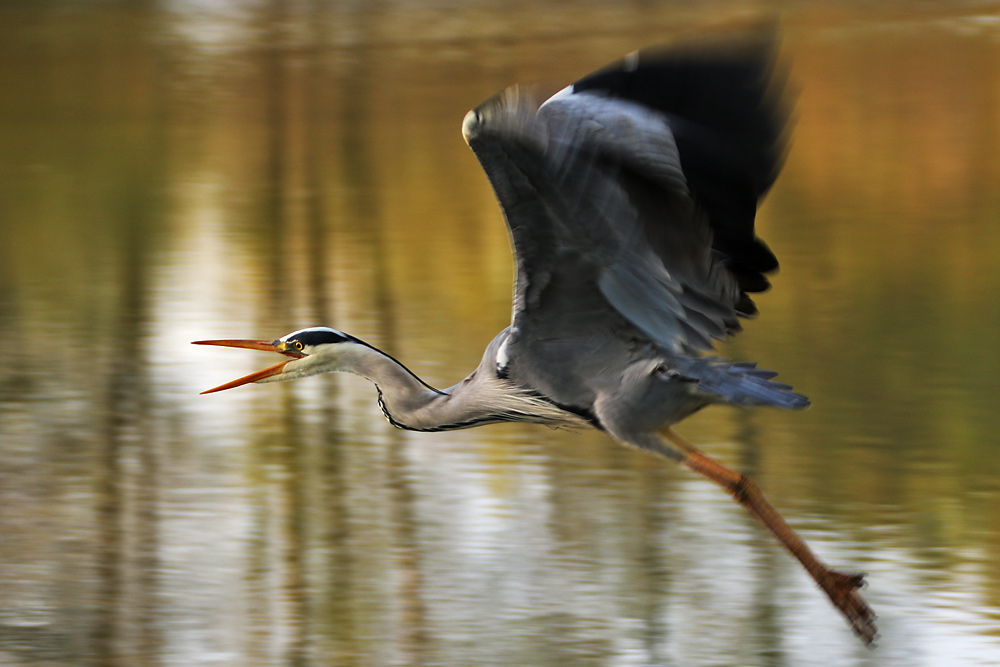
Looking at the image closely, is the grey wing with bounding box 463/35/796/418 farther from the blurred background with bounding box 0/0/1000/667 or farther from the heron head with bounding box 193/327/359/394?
the blurred background with bounding box 0/0/1000/667

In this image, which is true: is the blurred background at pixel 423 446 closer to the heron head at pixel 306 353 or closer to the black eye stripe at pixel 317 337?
the heron head at pixel 306 353

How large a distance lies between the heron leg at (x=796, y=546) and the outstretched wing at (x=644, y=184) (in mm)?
508

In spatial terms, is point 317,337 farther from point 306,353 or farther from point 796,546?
point 796,546

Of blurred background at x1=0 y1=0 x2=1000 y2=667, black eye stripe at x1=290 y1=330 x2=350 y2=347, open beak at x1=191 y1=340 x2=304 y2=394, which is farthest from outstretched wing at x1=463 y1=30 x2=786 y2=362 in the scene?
blurred background at x1=0 y1=0 x2=1000 y2=667

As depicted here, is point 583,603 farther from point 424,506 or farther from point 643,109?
point 643,109

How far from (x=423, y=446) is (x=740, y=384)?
10.7 feet

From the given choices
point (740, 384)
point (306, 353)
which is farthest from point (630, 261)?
point (306, 353)

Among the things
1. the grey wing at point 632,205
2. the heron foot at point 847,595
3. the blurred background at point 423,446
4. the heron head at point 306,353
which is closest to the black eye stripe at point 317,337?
the heron head at point 306,353

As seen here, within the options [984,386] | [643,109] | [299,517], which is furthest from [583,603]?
[984,386]

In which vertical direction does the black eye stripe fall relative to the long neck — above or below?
above

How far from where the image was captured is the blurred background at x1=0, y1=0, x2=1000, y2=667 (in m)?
6.45

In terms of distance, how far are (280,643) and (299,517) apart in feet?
4.08

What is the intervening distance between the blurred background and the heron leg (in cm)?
39

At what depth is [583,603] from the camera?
21.4 feet
